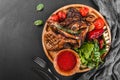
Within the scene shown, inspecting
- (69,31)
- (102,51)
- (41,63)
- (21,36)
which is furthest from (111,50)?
(21,36)

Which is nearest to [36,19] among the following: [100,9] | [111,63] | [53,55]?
[53,55]

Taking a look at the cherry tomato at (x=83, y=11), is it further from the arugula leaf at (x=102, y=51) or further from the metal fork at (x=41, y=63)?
the metal fork at (x=41, y=63)

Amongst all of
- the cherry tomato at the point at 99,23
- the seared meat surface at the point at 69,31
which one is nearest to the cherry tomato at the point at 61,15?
the seared meat surface at the point at 69,31

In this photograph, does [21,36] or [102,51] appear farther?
[21,36]

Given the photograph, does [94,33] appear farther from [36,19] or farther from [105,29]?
[36,19]

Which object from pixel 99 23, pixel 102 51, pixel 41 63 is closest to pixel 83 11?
pixel 99 23

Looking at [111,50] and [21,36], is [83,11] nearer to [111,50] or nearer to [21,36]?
[111,50]

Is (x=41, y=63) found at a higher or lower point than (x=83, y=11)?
lower
